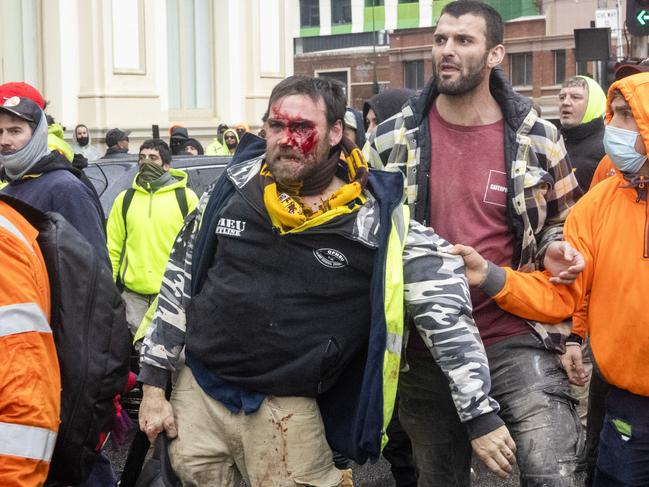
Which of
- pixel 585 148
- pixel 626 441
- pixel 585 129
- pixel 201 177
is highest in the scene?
pixel 585 129

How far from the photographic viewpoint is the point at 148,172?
26.7 ft

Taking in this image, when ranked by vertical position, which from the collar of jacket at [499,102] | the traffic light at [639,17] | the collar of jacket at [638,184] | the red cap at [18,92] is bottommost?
the collar of jacket at [638,184]

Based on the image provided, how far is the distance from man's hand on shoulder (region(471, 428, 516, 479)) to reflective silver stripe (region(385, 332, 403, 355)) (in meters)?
0.40

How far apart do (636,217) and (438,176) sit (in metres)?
0.82

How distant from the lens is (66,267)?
10.9 ft

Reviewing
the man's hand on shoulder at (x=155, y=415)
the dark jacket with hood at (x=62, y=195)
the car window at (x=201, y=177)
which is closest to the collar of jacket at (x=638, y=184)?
the man's hand on shoulder at (x=155, y=415)

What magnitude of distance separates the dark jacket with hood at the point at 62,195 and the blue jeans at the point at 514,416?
157 cm

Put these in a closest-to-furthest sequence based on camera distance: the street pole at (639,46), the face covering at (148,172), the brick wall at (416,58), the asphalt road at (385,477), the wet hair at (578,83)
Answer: the asphalt road at (385,477) < the wet hair at (578,83) < the face covering at (148,172) < the street pole at (639,46) < the brick wall at (416,58)

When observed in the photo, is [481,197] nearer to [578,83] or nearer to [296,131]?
[296,131]

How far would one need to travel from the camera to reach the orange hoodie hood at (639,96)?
4082mm

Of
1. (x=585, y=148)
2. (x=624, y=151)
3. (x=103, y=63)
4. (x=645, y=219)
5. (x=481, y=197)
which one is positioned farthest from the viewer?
(x=103, y=63)

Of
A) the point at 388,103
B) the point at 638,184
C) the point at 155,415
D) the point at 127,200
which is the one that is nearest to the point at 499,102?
the point at 638,184

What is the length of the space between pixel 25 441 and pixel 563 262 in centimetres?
211

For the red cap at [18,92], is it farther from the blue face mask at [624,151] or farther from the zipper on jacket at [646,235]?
the zipper on jacket at [646,235]
